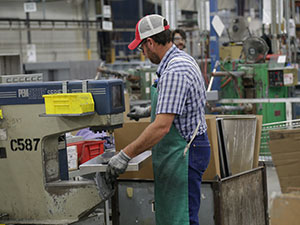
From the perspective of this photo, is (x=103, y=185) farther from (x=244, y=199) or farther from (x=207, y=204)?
(x=244, y=199)

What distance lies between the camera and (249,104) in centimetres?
704

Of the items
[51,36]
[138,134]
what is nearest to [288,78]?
[138,134]

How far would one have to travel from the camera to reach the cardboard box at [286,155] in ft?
6.64

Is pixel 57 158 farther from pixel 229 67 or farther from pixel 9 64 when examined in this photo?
pixel 229 67

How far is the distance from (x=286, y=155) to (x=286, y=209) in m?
0.34

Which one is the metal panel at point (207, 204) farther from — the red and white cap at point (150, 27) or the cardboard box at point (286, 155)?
the cardboard box at point (286, 155)

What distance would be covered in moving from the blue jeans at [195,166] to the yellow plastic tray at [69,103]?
60 cm

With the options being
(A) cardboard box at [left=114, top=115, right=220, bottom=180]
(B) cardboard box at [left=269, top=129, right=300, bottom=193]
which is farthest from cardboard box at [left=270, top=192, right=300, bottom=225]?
(A) cardboard box at [left=114, top=115, right=220, bottom=180]

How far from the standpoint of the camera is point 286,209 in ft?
5.73

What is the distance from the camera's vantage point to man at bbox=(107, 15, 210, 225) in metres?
2.56

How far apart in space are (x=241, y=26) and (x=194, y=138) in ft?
22.4

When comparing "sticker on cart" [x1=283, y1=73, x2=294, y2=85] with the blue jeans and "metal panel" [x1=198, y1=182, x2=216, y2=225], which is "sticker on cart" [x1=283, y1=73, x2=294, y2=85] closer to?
"metal panel" [x1=198, y1=182, x2=216, y2=225]

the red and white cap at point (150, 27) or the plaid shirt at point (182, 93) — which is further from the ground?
the red and white cap at point (150, 27)

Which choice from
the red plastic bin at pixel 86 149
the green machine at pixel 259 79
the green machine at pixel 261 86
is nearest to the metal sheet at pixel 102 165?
the red plastic bin at pixel 86 149
